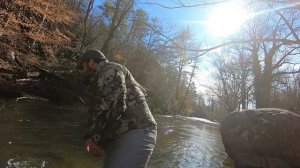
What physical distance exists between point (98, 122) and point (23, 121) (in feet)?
29.4

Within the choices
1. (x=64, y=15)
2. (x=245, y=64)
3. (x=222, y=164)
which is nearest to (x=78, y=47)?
(x=64, y=15)

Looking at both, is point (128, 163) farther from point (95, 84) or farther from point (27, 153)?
point (27, 153)

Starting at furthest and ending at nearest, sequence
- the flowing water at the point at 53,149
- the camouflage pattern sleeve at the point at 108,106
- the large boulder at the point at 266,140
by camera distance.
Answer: the large boulder at the point at 266,140 < the flowing water at the point at 53,149 < the camouflage pattern sleeve at the point at 108,106

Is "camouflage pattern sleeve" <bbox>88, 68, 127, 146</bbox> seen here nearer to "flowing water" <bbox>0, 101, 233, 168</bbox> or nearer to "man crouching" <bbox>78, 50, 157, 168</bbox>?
"man crouching" <bbox>78, 50, 157, 168</bbox>

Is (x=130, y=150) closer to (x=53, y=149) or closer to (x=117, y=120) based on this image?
(x=117, y=120)

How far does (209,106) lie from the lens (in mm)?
101875

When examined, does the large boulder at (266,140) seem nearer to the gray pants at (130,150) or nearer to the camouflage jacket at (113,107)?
the gray pants at (130,150)

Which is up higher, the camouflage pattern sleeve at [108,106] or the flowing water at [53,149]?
the camouflage pattern sleeve at [108,106]

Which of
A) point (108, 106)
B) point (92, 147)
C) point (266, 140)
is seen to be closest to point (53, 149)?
point (92, 147)

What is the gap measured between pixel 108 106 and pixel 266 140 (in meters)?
8.13

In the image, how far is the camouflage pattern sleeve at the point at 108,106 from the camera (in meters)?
3.24

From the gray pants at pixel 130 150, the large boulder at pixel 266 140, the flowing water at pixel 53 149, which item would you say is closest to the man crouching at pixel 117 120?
the gray pants at pixel 130 150

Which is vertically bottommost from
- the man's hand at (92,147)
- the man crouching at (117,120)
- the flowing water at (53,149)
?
the flowing water at (53,149)

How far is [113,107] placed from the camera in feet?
10.6
